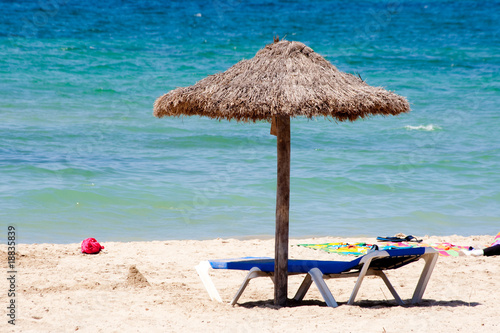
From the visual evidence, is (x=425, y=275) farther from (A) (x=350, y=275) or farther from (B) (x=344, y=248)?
(B) (x=344, y=248)

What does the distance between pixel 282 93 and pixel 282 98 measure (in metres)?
0.06

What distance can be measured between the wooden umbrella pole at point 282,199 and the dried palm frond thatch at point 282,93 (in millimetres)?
239

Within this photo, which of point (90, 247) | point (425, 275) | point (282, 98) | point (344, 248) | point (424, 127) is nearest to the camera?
point (282, 98)

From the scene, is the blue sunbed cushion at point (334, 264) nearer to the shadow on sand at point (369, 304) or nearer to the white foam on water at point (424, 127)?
the shadow on sand at point (369, 304)

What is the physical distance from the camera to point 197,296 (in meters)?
5.23

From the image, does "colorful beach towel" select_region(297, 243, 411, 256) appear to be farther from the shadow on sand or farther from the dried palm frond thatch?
the dried palm frond thatch

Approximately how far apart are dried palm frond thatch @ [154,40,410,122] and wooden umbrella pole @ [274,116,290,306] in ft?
0.78

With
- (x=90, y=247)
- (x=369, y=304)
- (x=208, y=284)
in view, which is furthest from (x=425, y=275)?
(x=90, y=247)

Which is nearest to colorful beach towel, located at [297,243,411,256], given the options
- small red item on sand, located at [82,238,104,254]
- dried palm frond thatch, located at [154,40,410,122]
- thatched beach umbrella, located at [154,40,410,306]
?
thatched beach umbrella, located at [154,40,410,306]

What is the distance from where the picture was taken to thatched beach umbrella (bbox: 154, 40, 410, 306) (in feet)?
14.0

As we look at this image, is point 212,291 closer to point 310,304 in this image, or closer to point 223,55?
point 310,304

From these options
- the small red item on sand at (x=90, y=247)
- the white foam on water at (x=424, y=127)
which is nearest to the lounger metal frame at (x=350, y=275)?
the small red item on sand at (x=90, y=247)

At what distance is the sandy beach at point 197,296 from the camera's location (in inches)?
169

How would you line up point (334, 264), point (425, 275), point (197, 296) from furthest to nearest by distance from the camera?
point (197, 296) → point (425, 275) → point (334, 264)
